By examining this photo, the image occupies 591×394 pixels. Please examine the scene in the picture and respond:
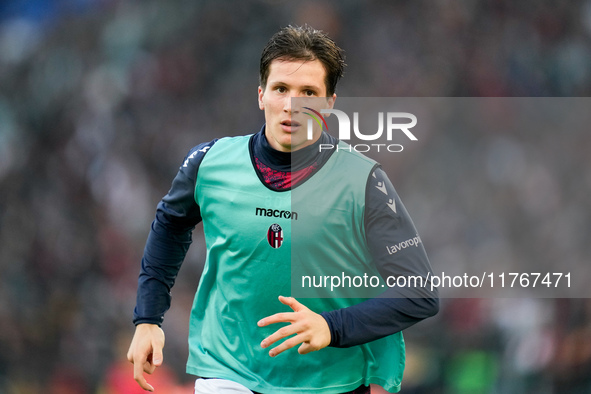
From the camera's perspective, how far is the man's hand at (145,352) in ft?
8.73

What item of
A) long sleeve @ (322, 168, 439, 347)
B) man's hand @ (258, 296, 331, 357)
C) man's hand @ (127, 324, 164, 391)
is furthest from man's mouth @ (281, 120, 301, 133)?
man's hand @ (127, 324, 164, 391)

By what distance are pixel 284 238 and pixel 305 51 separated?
0.68 meters

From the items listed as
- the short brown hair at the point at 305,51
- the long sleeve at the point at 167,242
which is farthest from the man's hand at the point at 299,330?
the short brown hair at the point at 305,51

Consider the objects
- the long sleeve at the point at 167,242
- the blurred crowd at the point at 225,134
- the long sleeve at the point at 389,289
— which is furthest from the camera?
the blurred crowd at the point at 225,134

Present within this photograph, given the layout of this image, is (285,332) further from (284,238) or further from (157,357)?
(157,357)

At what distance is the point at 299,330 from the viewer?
86.6 inches

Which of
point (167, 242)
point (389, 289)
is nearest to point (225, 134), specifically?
point (167, 242)

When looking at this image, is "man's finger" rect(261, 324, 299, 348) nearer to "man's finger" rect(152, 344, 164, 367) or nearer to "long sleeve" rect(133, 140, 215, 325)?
"man's finger" rect(152, 344, 164, 367)

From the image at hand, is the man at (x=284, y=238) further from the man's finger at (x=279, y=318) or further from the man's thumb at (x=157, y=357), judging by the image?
the man's finger at (x=279, y=318)

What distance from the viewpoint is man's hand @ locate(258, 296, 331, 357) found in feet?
7.13

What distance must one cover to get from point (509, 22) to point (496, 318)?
2.58 m

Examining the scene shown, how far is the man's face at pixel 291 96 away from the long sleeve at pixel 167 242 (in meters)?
0.33

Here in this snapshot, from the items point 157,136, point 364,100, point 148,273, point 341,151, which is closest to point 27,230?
point 157,136

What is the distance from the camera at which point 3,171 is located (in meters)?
6.21
